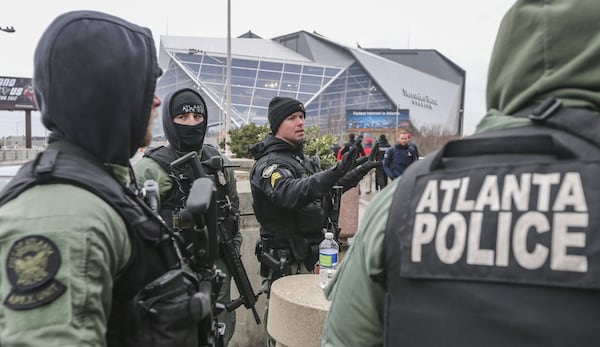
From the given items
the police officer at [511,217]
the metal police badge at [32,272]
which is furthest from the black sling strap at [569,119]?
the metal police badge at [32,272]

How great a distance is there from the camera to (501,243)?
36.3 inches

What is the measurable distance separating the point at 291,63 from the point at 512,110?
6036 cm

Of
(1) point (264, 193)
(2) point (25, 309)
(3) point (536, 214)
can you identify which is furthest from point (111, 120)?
(1) point (264, 193)

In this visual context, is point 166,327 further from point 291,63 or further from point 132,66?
point 291,63

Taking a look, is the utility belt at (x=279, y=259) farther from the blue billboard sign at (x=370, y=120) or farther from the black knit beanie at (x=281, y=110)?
the blue billboard sign at (x=370, y=120)

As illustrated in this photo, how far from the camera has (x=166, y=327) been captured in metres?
1.29

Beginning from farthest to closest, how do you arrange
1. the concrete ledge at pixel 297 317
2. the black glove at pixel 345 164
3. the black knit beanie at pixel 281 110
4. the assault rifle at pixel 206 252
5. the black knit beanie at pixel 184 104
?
the black knit beanie at pixel 281 110
the black knit beanie at pixel 184 104
the black glove at pixel 345 164
the concrete ledge at pixel 297 317
the assault rifle at pixel 206 252

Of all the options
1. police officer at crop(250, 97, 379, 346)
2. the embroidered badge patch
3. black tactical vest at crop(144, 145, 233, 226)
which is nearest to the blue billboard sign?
police officer at crop(250, 97, 379, 346)

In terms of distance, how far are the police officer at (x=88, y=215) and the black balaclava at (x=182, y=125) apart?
79.0 inches

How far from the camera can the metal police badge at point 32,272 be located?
3.38ft

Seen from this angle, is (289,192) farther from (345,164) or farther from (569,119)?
(569,119)

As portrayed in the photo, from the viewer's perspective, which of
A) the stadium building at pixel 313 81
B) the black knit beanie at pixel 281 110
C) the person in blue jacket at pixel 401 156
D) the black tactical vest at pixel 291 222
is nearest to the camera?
the black tactical vest at pixel 291 222

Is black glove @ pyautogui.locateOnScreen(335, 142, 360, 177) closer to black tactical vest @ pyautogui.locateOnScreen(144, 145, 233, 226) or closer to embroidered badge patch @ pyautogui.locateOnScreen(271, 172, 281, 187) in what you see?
embroidered badge patch @ pyautogui.locateOnScreen(271, 172, 281, 187)

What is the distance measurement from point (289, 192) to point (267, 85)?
5373 cm
